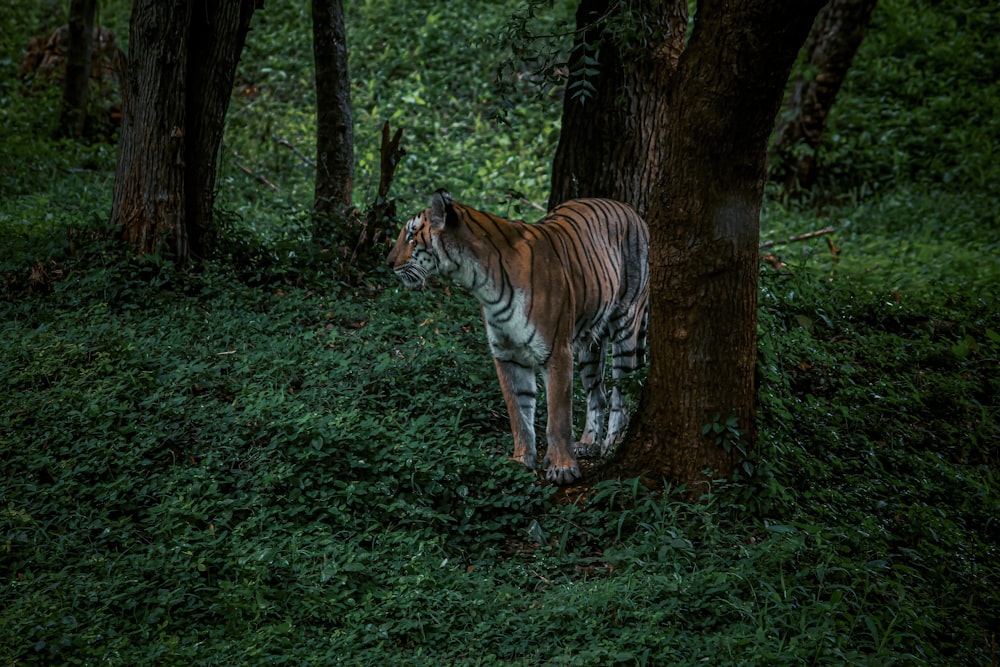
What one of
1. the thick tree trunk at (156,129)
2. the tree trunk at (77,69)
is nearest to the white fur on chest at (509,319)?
the thick tree trunk at (156,129)

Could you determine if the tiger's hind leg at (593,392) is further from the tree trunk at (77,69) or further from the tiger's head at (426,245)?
the tree trunk at (77,69)

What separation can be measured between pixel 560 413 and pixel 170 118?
4060 millimetres

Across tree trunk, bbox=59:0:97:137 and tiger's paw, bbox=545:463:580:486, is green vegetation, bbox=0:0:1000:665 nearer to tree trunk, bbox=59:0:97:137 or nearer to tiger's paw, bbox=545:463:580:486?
tiger's paw, bbox=545:463:580:486

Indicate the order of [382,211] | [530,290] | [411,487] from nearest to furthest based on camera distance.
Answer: [411,487], [530,290], [382,211]

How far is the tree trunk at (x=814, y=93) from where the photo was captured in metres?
12.4

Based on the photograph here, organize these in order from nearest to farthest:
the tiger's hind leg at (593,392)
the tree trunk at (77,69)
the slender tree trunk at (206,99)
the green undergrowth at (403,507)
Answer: the green undergrowth at (403,507) < the tiger's hind leg at (593,392) < the slender tree trunk at (206,99) < the tree trunk at (77,69)

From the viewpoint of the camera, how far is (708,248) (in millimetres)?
5320

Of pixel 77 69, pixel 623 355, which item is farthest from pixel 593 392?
pixel 77 69

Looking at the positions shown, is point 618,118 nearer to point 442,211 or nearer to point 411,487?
point 442,211

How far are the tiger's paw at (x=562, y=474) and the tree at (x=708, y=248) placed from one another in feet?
0.88

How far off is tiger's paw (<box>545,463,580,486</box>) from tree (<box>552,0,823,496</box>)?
267 millimetres

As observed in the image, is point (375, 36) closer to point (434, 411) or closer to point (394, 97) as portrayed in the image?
point (394, 97)

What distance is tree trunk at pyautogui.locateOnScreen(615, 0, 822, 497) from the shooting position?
508cm

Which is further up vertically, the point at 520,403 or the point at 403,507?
the point at 520,403
